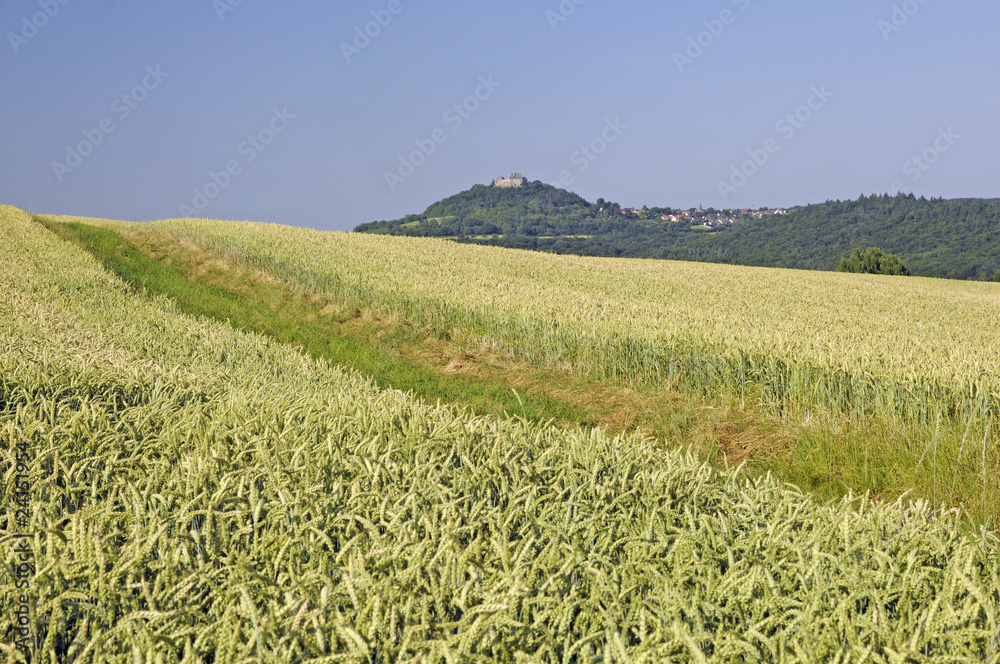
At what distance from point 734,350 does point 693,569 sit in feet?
23.4

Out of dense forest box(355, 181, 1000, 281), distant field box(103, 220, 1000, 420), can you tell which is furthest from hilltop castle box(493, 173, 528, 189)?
distant field box(103, 220, 1000, 420)

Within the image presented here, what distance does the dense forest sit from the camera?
91.6 meters

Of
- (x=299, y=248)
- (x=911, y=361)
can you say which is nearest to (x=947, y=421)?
(x=911, y=361)

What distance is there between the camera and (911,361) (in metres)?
7.83

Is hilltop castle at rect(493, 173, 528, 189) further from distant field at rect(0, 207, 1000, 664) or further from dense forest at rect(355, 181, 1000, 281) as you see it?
distant field at rect(0, 207, 1000, 664)

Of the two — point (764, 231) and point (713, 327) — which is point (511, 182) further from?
point (713, 327)

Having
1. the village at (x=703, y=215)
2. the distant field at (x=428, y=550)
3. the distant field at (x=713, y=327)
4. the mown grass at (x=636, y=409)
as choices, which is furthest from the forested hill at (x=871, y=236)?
the distant field at (x=428, y=550)

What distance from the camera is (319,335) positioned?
599 inches

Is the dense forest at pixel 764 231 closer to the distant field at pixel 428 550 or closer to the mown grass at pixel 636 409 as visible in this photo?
the mown grass at pixel 636 409

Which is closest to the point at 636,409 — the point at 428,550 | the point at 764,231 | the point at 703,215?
the point at 428,550

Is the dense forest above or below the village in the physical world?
below

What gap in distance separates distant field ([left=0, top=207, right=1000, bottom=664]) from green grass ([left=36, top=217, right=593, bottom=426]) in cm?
156

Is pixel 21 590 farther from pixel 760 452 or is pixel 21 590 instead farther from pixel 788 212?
pixel 788 212

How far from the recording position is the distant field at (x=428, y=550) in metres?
1.77
